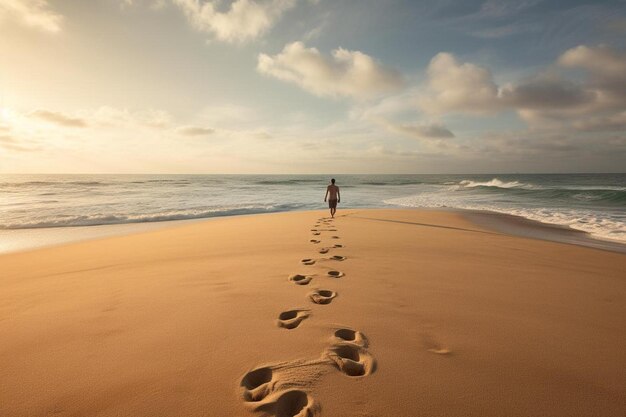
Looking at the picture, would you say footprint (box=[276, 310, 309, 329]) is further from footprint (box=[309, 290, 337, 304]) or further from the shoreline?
the shoreline

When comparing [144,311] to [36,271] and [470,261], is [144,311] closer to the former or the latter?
[36,271]

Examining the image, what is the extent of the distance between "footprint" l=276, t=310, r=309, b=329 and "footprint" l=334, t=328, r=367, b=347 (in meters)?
0.43

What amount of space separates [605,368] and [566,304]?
1.40m

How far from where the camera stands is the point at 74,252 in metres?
6.69

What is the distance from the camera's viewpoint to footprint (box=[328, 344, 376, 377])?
2133mm

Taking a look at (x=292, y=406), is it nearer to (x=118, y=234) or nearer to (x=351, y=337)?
(x=351, y=337)

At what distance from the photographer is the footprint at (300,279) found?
401 cm

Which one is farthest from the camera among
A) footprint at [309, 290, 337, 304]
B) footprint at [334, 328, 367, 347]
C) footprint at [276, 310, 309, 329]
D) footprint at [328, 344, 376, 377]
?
footprint at [309, 290, 337, 304]

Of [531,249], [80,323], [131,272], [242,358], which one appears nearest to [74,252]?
[131,272]

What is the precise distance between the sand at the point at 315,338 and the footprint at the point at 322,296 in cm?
2

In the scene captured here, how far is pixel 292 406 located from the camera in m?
1.83

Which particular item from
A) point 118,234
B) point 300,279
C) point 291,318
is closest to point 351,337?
point 291,318

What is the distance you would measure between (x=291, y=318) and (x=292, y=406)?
3.82ft

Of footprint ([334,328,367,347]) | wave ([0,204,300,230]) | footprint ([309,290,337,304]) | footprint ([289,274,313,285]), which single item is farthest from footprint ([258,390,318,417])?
wave ([0,204,300,230])
